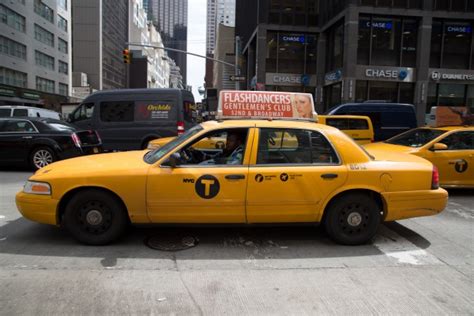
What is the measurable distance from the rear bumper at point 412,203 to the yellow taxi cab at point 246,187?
0.01 metres

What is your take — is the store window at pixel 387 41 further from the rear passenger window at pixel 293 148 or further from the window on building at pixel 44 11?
the window on building at pixel 44 11

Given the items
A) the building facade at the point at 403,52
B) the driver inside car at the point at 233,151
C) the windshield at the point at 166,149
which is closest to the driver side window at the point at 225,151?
the driver inside car at the point at 233,151

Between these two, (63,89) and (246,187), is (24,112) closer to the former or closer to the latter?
(246,187)

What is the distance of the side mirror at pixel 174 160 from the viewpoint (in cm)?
472

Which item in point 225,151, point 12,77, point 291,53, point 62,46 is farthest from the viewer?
point 62,46

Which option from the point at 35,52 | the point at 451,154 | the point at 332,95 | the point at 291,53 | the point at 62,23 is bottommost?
the point at 451,154

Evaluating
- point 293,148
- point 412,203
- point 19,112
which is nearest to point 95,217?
point 293,148

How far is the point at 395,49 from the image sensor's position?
2792cm

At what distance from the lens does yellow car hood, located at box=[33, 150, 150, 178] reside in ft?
15.7

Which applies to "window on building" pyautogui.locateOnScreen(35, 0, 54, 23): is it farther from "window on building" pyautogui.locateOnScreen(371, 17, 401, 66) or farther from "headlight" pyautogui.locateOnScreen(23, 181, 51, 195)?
"headlight" pyautogui.locateOnScreen(23, 181, 51, 195)

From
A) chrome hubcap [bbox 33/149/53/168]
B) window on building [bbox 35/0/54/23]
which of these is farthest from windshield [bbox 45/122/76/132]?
window on building [bbox 35/0/54/23]

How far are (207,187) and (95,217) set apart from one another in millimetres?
1364

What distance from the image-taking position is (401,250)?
4.99 metres

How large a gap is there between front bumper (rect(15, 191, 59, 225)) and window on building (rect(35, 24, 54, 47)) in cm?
5850
